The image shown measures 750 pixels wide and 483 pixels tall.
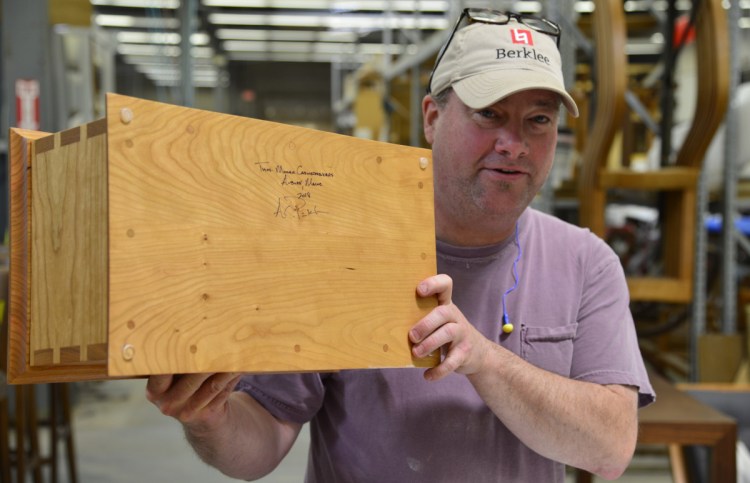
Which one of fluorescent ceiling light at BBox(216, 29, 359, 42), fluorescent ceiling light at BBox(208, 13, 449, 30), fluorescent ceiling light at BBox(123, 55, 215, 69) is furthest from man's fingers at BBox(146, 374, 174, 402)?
fluorescent ceiling light at BBox(123, 55, 215, 69)

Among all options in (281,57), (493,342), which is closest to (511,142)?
(493,342)

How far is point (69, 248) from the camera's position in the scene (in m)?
0.99

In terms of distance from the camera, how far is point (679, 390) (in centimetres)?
252

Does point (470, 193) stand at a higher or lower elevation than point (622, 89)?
lower

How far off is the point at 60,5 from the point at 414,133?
2628mm

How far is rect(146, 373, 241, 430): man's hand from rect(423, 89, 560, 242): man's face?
53 cm

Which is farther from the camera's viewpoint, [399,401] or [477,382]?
[399,401]

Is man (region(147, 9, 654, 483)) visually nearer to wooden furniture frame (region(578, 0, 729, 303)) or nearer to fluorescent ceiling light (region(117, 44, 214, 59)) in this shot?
wooden furniture frame (region(578, 0, 729, 303))

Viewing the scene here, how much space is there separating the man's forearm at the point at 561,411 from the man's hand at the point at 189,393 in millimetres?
386

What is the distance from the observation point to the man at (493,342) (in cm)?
135

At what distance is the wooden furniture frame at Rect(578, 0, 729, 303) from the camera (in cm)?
292

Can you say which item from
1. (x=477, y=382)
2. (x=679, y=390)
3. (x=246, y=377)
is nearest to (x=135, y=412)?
(x=679, y=390)

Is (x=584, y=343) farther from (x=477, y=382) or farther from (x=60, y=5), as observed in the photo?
(x=60, y=5)
